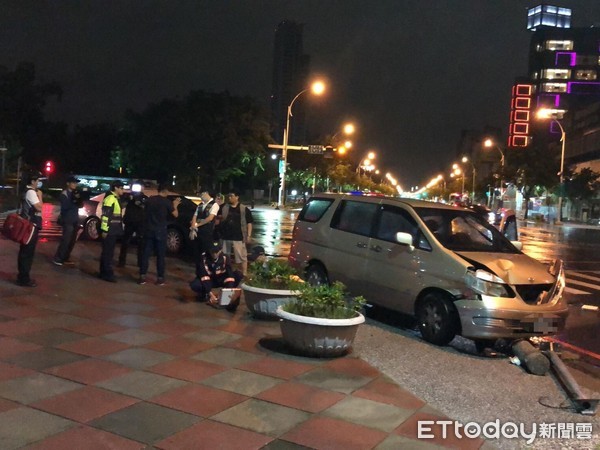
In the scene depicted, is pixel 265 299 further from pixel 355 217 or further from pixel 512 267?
pixel 512 267

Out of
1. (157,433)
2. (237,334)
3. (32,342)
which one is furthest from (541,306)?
(32,342)

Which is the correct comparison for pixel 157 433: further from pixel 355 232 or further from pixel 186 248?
pixel 186 248

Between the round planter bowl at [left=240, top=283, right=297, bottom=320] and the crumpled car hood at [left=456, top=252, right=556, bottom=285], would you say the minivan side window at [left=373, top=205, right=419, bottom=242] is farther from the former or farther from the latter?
the round planter bowl at [left=240, top=283, right=297, bottom=320]

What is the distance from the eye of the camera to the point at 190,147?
57.2m

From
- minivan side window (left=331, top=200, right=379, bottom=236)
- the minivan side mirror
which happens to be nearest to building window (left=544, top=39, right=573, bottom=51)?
minivan side window (left=331, top=200, right=379, bottom=236)

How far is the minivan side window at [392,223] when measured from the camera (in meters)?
8.94

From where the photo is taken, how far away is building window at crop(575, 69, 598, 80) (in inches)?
4953

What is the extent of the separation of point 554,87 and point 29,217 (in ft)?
438

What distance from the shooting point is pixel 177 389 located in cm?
556

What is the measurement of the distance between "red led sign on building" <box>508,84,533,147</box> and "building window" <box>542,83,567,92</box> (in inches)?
2671

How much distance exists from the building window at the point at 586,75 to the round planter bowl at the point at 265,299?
13282cm

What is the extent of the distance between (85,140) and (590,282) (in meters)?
79.1

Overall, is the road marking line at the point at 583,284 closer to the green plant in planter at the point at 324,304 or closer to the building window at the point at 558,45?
the green plant in planter at the point at 324,304

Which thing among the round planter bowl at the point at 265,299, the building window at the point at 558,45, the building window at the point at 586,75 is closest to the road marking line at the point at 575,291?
the round planter bowl at the point at 265,299
